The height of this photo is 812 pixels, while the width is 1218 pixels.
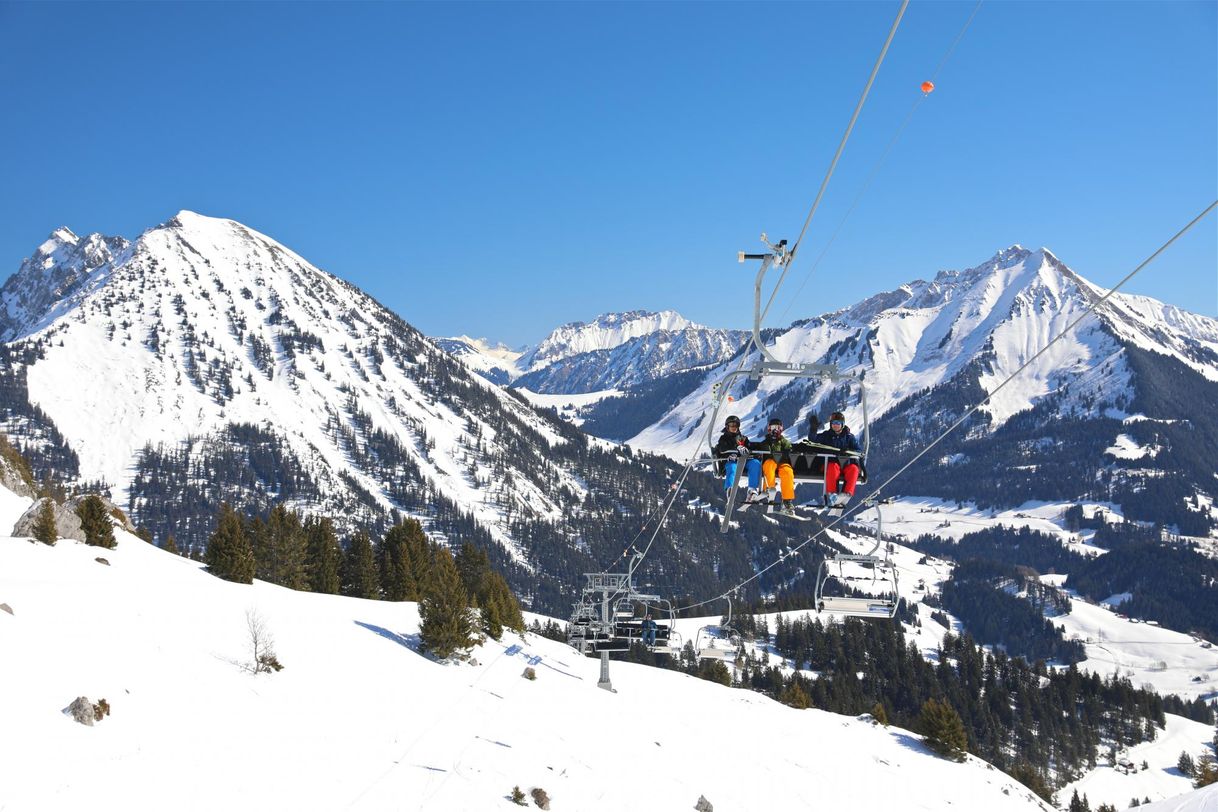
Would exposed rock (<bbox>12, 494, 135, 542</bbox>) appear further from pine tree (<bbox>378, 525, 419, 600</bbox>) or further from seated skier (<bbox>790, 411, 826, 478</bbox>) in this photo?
seated skier (<bbox>790, 411, 826, 478</bbox>)

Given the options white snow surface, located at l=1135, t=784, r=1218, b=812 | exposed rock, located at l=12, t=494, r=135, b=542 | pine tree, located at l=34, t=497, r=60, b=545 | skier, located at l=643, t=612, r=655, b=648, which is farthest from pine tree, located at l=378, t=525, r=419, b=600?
white snow surface, located at l=1135, t=784, r=1218, b=812

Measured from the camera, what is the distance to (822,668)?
150 meters

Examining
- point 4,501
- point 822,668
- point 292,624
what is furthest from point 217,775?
point 822,668

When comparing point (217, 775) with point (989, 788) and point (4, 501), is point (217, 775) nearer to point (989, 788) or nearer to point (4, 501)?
point (4, 501)

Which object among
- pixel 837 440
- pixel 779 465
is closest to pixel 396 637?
→ pixel 779 465

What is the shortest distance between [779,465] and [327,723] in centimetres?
2450

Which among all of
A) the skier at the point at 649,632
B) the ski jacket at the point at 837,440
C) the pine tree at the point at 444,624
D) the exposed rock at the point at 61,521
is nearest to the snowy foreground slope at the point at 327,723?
the pine tree at the point at 444,624

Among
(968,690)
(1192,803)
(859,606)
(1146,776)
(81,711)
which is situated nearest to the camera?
(859,606)

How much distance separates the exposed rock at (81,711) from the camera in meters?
28.9

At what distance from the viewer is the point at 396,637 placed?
56.4 metres

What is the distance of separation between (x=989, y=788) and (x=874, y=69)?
7292 centimetres

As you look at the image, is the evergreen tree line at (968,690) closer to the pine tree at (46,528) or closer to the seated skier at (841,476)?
the pine tree at (46,528)

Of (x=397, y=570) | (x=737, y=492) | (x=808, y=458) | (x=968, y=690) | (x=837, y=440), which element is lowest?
(x=968, y=690)

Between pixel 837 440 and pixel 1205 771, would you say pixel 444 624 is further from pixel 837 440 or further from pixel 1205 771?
pixel 1205 771
